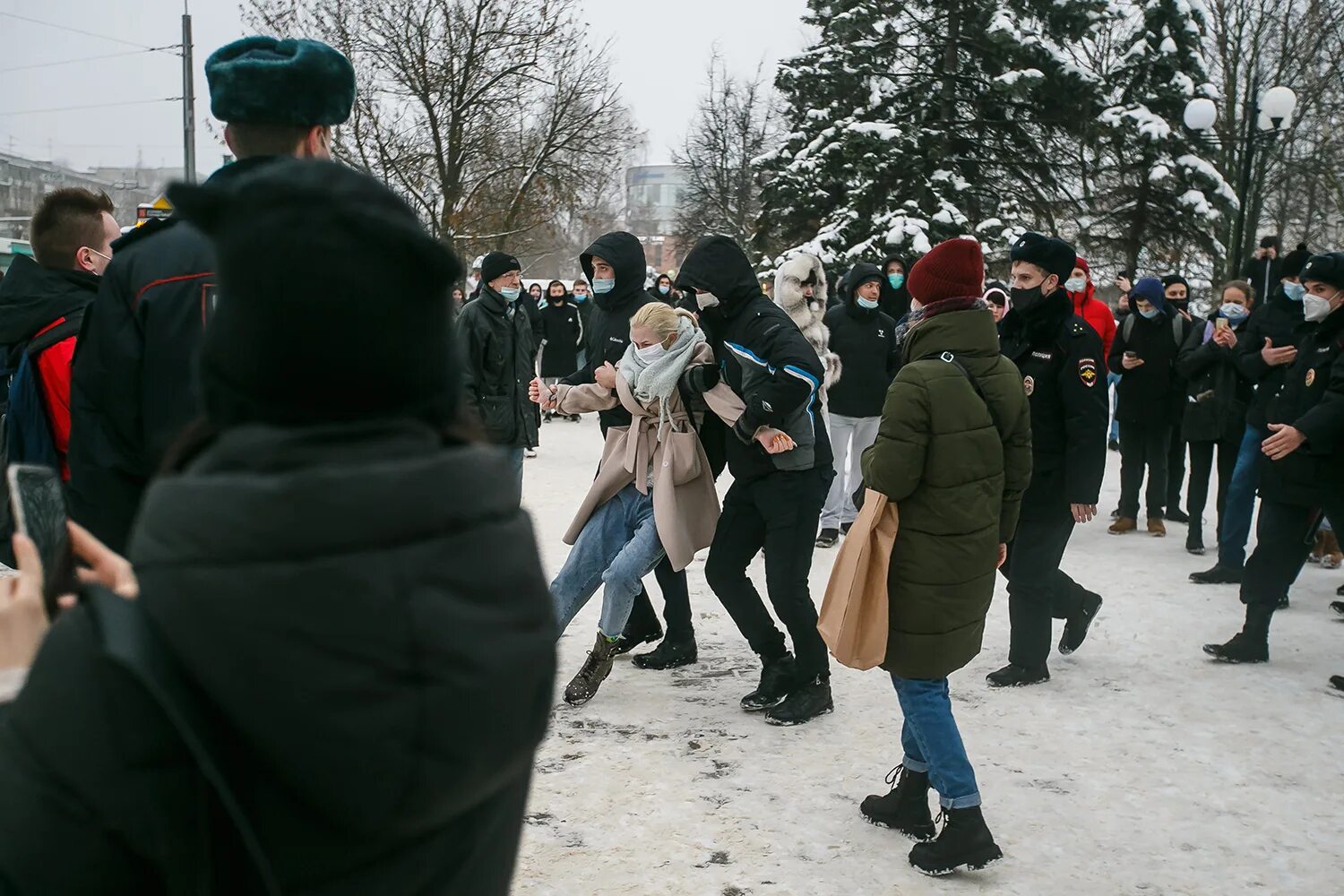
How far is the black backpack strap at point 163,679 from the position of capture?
106 centimetres

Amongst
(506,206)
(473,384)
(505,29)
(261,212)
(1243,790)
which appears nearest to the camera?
(261,212)

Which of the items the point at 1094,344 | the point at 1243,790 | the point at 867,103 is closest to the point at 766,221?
the point at 867,103

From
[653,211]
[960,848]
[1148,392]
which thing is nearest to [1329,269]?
[1148,392]

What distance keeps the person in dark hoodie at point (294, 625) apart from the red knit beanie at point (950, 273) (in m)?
3.02

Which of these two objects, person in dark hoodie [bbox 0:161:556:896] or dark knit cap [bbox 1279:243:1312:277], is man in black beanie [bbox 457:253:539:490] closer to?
dark knit cap [bbox 1279:243:1312:277]

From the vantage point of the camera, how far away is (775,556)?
16.9 ft

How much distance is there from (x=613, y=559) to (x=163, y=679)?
443 cm

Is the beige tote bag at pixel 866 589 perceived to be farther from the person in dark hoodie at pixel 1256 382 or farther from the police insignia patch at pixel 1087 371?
the person in dark hoodie at pixel 1256 382

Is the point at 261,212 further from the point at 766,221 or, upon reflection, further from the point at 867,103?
the point at 766,221

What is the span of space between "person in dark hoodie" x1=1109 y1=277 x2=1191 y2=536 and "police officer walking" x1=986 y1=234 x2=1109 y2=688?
3847mm

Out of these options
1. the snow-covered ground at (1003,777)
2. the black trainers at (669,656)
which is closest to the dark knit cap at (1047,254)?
the snow-covered ground at (1003,777)

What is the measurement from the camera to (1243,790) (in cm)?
454

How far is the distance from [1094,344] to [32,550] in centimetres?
536

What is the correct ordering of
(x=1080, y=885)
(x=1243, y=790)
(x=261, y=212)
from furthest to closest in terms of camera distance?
(x=1243, y=790), (x=1080, y=885), (x=261, y=212)
